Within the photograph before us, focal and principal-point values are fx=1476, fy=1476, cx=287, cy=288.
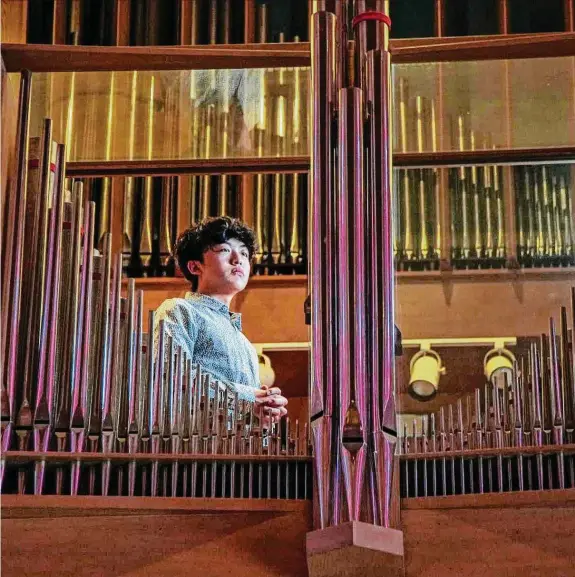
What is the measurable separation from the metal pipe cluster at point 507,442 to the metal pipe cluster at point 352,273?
0.19m

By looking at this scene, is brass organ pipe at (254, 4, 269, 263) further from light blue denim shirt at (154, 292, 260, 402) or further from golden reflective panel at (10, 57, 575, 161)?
light blue denim shirt at (154, 292, 260, 402)

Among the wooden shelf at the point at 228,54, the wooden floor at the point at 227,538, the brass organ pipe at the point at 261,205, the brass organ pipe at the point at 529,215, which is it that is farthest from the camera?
the brass organ pipe at the point at 261,205

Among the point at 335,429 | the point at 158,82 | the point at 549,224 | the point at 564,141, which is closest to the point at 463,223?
the point at 549,224

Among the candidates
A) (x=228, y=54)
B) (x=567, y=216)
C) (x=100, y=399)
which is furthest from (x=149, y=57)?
(x=567, y=216)

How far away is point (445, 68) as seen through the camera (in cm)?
533

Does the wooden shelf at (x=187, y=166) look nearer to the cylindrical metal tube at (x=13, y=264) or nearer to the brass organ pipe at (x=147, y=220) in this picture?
the cylindrical metal tube at (x=13, y=264)

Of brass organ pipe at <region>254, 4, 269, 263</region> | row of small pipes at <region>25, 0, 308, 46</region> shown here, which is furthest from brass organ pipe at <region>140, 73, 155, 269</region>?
row of small pipes at <region>25, 0, 308, 46</region>

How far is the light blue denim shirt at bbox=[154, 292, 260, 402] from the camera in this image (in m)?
4.90

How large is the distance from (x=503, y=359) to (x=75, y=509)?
250 cm

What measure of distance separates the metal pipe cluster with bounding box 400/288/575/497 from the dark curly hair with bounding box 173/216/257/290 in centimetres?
108

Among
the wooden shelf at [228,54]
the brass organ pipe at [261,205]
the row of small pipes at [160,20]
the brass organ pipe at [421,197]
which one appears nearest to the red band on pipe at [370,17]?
the wooden shelf at [228,54]

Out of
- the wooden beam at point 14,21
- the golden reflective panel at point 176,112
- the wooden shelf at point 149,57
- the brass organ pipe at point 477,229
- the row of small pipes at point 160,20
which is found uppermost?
the row of small pipes at point 160,20

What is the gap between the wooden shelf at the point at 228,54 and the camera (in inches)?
199

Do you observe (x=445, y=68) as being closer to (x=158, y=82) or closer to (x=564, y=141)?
(x=564, y=141)
